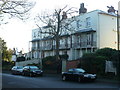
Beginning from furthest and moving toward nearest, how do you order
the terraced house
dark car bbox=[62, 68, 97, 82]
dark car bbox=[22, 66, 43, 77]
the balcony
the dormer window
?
the dormer window
the balcony
the terraced house
dark car bbox=[22, 66, 43, 77]
dark car bbox=[62, 68, 97, 82]

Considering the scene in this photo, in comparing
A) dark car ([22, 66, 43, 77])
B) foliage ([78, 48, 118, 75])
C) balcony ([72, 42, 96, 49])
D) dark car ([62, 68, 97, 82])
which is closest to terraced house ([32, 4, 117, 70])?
balcony ([72, 42, 96, 49])

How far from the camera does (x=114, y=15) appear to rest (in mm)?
44719

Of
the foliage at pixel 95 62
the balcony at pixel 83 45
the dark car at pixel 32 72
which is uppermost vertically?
the balcony at pixel 83 45

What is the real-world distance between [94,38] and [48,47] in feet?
61.0

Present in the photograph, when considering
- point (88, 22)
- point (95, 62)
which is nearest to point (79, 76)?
point (95, 62)

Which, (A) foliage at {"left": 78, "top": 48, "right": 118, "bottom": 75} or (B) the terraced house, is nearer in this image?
(A) foliage at {"left": 78, "top": 48, "right": 118, "bottom": 75}

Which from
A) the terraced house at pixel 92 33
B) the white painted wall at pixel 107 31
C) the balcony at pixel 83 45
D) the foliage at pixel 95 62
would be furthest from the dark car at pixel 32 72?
the white painted wall at pixel 107 31

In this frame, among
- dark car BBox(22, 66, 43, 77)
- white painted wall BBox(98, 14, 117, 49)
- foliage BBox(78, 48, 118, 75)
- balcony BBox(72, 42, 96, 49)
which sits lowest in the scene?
dark car BBox(22, 66, 43, 77)

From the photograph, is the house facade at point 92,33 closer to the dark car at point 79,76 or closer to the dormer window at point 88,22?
the dormer window at point 88,22

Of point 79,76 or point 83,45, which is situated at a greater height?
point 83,45

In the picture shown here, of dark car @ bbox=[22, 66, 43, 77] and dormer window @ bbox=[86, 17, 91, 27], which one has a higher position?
dormer window @ bbox=[86, 17, 91, 27]

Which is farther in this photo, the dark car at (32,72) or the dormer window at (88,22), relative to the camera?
the dormer window at (88,22)

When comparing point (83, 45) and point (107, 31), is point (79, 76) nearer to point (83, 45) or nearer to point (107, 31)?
point (107, 31)

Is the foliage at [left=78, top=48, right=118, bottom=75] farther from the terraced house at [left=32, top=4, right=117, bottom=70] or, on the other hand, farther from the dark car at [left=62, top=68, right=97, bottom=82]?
the terraced house at [left=32, top=4, right=117, bottom=70]
